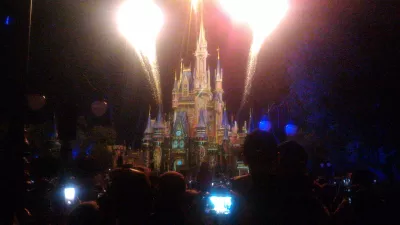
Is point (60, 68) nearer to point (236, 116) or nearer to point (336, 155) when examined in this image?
point (336, 155)

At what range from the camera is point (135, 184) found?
376 centimetres

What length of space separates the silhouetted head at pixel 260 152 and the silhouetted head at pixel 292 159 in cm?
12

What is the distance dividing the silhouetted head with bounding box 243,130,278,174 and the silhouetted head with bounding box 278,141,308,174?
0.12 m

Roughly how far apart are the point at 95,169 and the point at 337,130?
16085 mm

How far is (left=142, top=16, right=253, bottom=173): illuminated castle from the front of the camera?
56.8 m

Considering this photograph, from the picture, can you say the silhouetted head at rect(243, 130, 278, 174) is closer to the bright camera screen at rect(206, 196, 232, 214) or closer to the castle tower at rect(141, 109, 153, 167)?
the bright camera screen at rect(206, 196, 232, 214)

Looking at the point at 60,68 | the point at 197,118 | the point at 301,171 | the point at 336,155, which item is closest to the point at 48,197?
the point at 301,171

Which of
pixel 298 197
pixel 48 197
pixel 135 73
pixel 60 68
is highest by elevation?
pixel 135 73

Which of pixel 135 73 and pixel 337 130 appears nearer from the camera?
pixel 337 130

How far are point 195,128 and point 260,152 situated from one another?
54647 mm

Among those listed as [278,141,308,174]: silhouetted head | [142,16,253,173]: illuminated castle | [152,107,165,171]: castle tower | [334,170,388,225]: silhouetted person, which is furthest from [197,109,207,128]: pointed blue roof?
[278,141,308,174]: silhouetted head

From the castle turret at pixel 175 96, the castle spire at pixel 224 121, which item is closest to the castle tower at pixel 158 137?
the castle turret at pixel 175 96

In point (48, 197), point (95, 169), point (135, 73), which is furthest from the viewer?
point (135, 73)

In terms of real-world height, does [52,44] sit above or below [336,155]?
above
